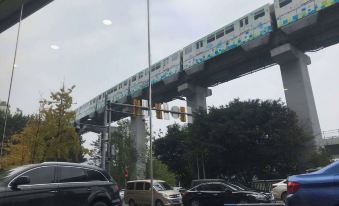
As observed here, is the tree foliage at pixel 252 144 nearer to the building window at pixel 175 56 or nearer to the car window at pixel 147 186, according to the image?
the car window at pixel 147 186

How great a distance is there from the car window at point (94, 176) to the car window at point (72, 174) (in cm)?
13

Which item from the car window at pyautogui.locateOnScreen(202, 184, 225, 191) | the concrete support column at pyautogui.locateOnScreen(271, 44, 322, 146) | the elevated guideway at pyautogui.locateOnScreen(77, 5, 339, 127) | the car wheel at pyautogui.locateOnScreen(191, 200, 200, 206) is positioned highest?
the elevated guideway at pyautogui.locateOnScreen(77, 5, 339, 127)

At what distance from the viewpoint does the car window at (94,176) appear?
7.98 m

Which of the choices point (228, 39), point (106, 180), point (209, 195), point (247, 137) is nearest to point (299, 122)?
point (247, 137)

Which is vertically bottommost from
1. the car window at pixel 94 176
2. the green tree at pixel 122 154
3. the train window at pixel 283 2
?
the car window at pixel 94 176

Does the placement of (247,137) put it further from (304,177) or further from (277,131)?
(304,177)

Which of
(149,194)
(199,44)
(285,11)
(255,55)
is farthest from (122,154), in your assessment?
(285,11)

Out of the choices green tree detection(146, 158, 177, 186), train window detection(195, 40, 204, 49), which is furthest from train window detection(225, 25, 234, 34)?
green tree detection(146, 158, 177, 186)

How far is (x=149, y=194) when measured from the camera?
59.1ft

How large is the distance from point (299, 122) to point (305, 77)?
6330 millimetres

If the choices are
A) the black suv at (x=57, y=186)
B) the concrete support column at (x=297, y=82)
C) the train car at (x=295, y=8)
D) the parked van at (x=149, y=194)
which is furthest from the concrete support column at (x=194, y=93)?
the black suv at (x=57, y=186)

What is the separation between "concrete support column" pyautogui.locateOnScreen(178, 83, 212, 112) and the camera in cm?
4953

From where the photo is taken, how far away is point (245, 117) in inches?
1277

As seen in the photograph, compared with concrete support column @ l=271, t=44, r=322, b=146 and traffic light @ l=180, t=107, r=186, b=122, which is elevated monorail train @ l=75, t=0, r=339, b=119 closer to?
concrete support column @ l=271, t=44, r=322, b=146
